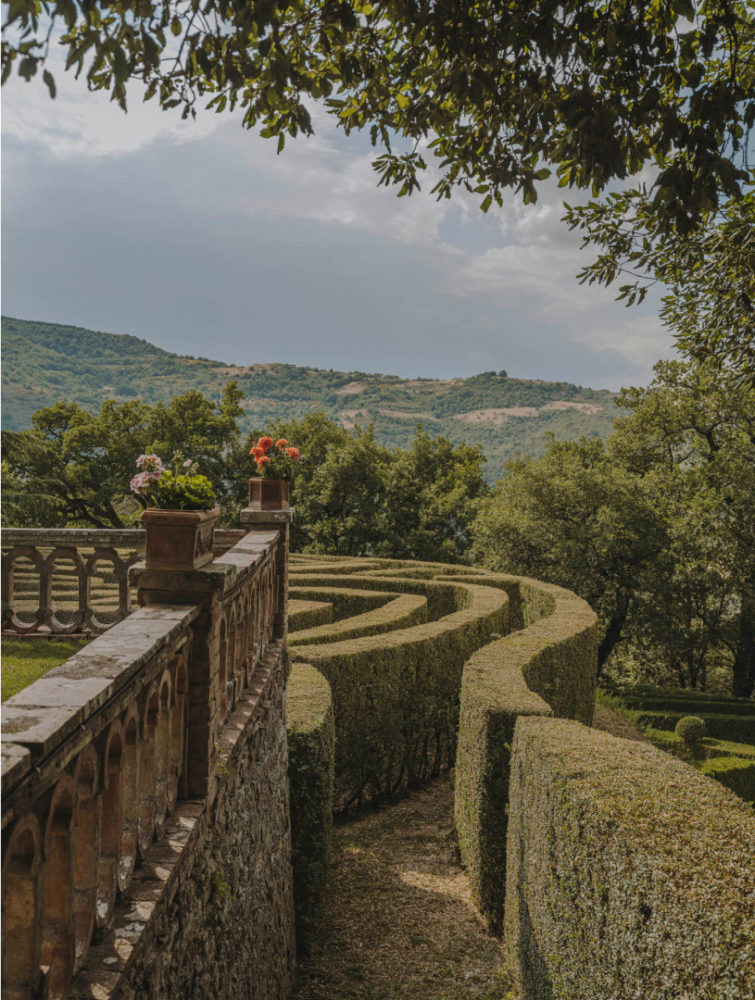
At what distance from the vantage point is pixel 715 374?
19.4m

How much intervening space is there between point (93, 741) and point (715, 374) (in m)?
20.7

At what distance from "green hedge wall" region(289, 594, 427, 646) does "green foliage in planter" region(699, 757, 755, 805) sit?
7.02m

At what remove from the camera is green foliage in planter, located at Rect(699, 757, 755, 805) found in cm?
1391

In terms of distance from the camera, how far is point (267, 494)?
7043 millimetres

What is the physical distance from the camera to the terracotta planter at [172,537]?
333 centimetres

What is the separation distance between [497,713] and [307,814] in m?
2.08

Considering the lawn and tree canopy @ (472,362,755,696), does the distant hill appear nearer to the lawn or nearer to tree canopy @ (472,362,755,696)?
tree canopy @ (472,362,755,696)

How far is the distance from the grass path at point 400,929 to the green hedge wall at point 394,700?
2.82ft

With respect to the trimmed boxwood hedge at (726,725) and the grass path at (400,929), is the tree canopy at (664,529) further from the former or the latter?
the grass path at (400,929)

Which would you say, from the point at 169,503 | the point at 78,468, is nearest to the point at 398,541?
the point at 78,468

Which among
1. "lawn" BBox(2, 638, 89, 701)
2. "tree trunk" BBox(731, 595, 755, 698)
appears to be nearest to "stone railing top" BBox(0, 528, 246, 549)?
"lawn" BBox(2, 638, 89, 701)

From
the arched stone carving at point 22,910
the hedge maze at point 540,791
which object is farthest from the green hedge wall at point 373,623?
the arched stone carving at point 22,910

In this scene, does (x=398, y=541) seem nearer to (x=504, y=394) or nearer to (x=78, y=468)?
(x=78, y=468)

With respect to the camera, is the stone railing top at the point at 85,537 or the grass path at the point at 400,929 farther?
the stone railing top at the point at 85,537
